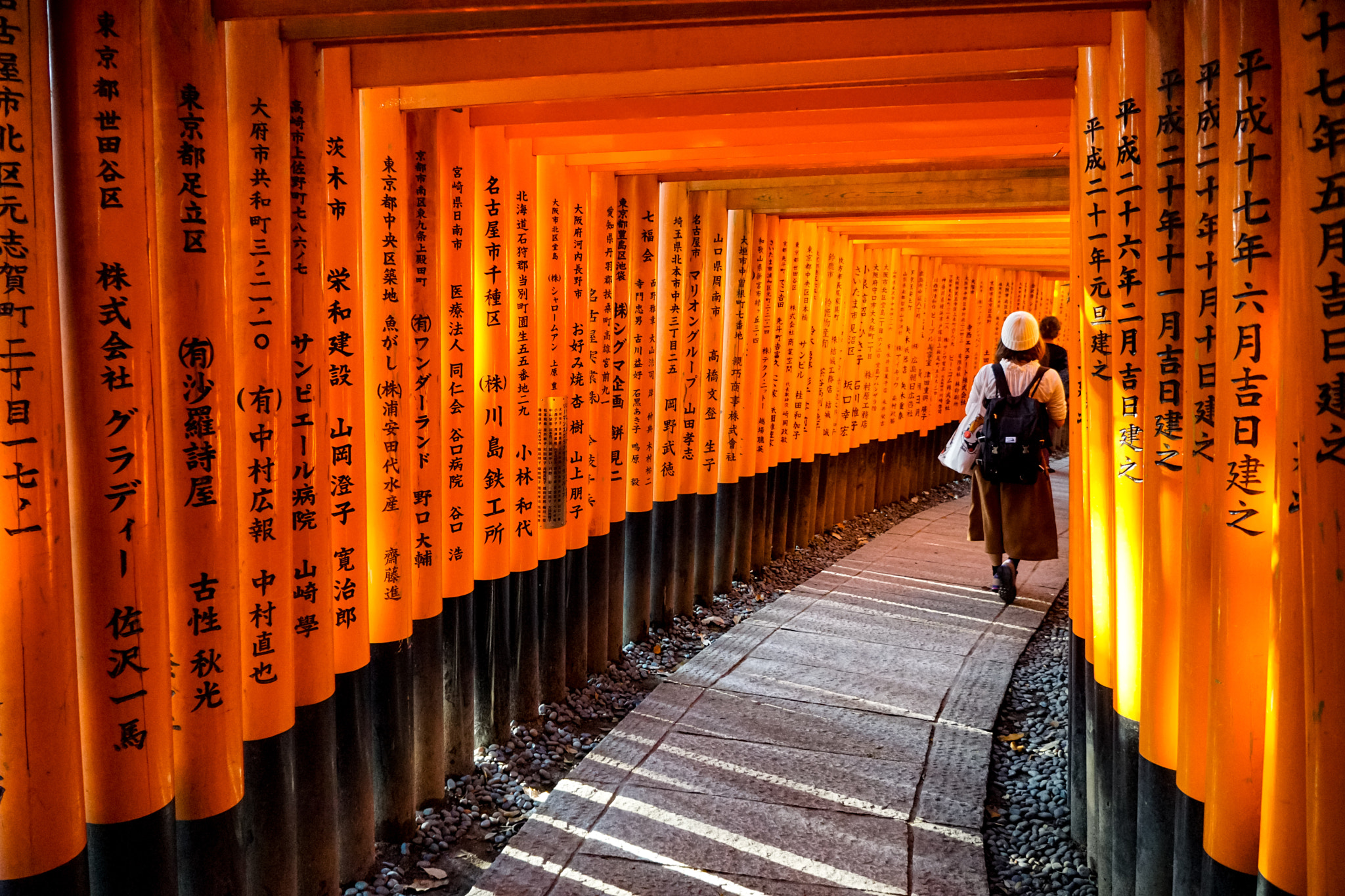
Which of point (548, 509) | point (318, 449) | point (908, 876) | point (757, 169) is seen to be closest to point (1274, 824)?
point (908, 876)

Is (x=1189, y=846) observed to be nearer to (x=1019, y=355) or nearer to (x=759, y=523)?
(x=1019, y=355)

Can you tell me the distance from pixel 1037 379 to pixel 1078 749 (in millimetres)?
3281

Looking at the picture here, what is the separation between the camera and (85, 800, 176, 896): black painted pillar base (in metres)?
2.62

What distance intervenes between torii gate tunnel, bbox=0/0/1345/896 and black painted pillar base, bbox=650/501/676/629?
159 centimetres

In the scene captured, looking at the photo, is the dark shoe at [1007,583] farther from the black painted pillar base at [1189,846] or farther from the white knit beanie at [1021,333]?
the black painted pillar base at [1189,846]

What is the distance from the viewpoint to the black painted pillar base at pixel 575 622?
6043mm

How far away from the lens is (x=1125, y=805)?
3242 mm

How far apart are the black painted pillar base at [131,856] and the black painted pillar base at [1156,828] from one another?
9.54 ft

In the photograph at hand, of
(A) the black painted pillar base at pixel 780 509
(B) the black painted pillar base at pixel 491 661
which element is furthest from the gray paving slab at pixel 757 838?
(A) the black painted pillar base at pixel 780 509

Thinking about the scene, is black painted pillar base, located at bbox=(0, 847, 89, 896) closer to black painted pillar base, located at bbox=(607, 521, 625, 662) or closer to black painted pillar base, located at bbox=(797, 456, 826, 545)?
black painted pillar base, located at bbox=(607, 521, 625, 662)

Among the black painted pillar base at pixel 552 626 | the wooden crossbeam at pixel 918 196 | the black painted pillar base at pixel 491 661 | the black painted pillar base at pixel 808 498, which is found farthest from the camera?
the black painted pillar base at pixel 808 498

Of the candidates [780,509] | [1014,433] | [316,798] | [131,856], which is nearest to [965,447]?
[1014,433]

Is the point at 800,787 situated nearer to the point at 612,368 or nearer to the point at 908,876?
the point at 908,876

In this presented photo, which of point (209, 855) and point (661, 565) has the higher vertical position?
point (661, 565)
